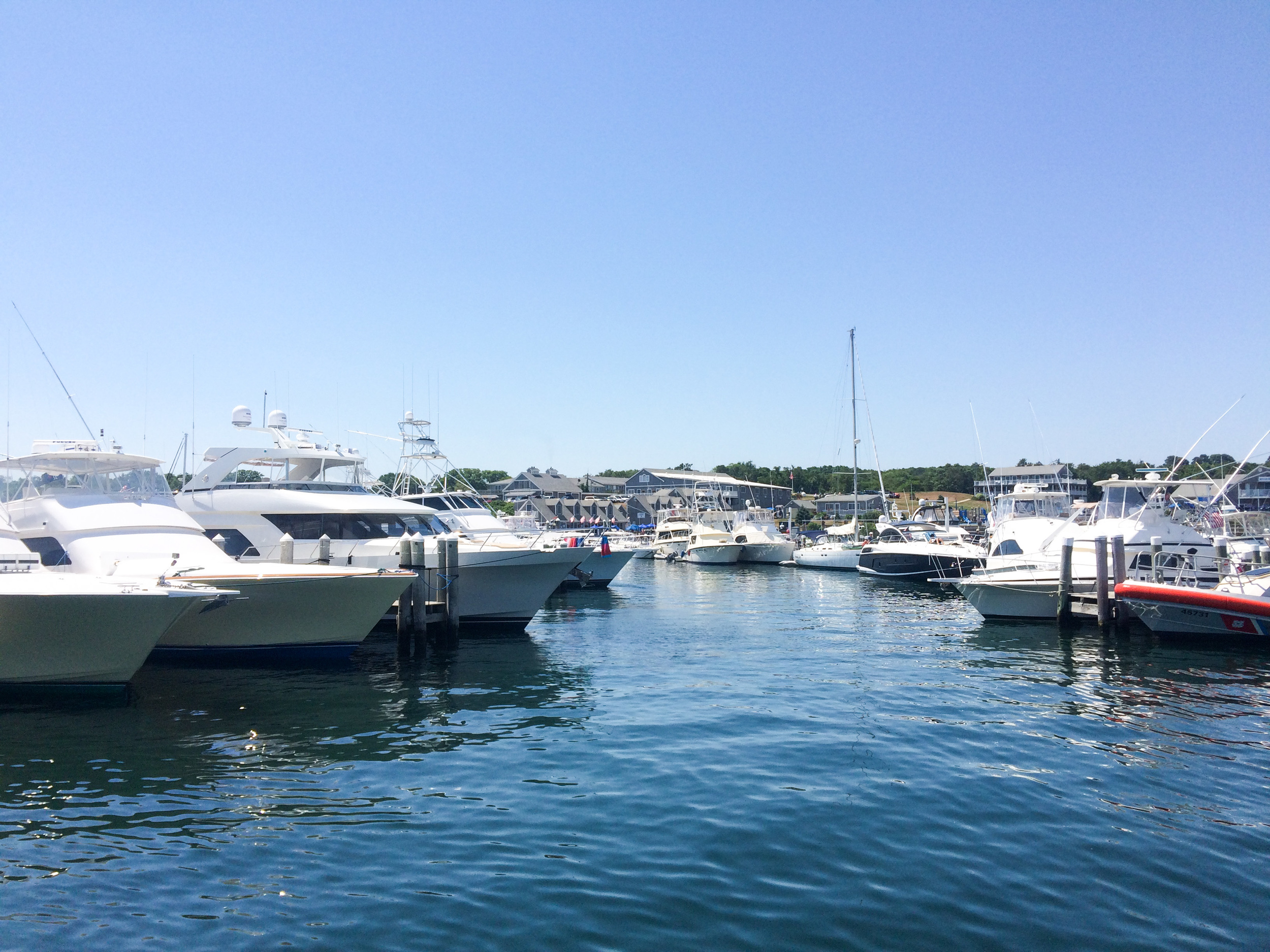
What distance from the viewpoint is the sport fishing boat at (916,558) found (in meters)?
42.4

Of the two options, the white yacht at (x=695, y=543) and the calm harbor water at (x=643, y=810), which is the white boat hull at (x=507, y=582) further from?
the white yacht at (x=695, y=543)

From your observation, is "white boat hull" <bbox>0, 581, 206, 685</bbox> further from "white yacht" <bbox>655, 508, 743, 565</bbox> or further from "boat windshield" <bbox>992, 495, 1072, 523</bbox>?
"white yacht" <bbox>655, 508, 743, 565</bbox>

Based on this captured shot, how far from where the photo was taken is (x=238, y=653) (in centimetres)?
1873

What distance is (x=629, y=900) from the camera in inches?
299

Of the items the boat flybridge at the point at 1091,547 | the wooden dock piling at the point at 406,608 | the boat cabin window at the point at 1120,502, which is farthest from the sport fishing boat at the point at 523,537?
the boat cabin window at the point at 1120,502

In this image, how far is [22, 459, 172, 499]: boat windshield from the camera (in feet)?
66.2

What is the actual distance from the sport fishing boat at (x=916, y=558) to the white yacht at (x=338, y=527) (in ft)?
70.5

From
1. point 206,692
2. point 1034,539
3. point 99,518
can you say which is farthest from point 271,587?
point 1034,539

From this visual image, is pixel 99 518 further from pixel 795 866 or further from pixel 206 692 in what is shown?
pixel 795 866

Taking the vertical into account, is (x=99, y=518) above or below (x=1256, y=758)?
above

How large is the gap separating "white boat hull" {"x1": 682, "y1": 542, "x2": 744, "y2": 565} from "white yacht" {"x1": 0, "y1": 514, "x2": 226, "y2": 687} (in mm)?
49252

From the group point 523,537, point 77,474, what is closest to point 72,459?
point 77,474

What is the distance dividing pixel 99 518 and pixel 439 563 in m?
7.77

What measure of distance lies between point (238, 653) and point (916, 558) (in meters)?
37.2
